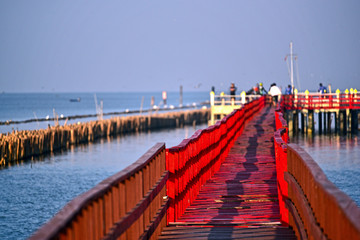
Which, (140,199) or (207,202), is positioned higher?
(140,199)

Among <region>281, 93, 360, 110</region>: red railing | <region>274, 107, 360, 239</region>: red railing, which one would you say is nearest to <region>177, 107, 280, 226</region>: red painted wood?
<region>274, 107, 360, 239</region>: red railing

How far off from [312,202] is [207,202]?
5.08 meters

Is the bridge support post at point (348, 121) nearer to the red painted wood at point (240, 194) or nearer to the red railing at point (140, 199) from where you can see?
the red painted wood at point (240, 194)

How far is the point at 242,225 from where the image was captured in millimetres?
8727

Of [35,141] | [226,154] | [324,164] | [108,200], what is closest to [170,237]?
[108,200]

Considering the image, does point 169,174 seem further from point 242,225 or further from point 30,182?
point 30,182

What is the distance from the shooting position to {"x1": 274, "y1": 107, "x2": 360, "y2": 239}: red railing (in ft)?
13.2

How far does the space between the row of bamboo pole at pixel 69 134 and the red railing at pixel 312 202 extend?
3396 cm

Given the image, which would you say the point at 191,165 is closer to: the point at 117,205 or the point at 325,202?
the point at 117,205

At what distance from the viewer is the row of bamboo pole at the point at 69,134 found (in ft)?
137

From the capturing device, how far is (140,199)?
261 inches

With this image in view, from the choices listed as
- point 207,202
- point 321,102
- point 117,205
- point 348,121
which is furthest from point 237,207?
point 348,121

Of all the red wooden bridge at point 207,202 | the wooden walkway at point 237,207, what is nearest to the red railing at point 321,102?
the wooden walkway at point 237,207

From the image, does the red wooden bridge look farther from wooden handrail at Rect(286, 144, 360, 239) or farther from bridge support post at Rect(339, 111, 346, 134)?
bridge support post at Rect(339, 111, 346, 134)
